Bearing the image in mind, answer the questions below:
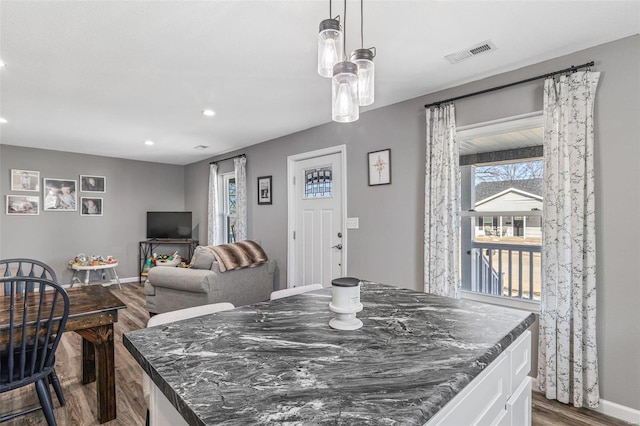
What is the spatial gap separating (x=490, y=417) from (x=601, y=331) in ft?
5.46

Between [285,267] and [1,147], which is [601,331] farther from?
[1,147]

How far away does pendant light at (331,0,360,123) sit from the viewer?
1.25 m

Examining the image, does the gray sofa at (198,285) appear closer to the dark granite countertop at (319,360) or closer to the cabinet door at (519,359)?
the dark granite countertop at (319,360)

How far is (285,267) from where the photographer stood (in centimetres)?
459

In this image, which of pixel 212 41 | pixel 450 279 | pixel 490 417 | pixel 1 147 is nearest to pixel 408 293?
pixel 490 417

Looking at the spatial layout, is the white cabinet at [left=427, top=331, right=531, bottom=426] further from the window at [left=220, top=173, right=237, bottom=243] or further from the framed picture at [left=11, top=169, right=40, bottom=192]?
the framed picture at [left=11, top=169, right=40, bottom=192]

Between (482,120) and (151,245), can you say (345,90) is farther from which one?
(151,245)

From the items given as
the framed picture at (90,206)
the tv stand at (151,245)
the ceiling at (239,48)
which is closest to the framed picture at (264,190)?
the ceiling at (239,48)

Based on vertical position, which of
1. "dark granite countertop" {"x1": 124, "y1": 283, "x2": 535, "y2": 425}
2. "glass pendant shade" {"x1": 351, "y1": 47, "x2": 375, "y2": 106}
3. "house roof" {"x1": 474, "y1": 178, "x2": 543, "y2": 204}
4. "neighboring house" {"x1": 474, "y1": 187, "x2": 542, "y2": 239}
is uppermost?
"glass pendant shade" {"x1": 351, "y1": 47, "x2": 375, "y2": 106}

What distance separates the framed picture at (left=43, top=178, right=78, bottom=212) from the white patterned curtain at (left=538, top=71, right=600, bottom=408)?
6715mm

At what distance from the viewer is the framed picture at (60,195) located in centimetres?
533

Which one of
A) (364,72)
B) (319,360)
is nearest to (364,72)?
(364,72)

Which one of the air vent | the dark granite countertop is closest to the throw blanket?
the dark granite countertop

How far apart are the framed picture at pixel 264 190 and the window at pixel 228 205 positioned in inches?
35.9
